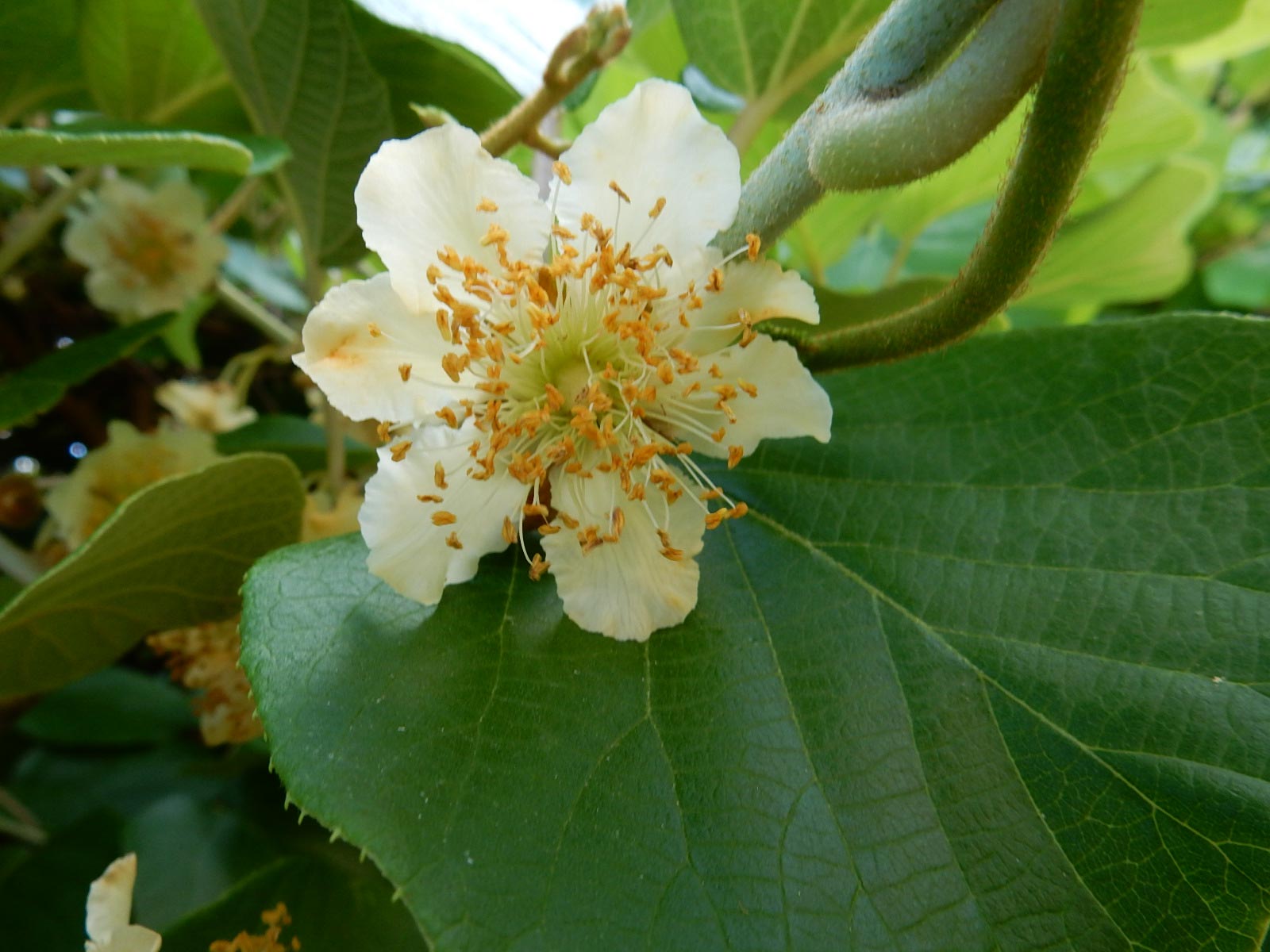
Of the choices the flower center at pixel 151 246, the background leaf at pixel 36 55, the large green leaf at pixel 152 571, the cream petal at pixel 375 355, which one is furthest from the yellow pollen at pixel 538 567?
the flower center at pixel 151 246

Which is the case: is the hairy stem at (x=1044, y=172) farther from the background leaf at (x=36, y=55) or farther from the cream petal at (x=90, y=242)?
the cream petal at (x=90, y=242)

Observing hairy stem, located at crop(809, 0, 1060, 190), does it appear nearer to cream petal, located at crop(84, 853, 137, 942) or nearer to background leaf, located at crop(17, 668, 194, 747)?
cream petal, located at crop(84, 853, 137, 942)

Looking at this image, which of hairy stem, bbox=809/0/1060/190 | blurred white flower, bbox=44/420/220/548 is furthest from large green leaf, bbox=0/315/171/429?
hairy stem, bbox=809/0/1060/190

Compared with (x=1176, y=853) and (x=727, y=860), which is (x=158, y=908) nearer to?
(x=727, y=860)

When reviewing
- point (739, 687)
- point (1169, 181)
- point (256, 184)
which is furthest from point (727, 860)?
point (1169, 181)

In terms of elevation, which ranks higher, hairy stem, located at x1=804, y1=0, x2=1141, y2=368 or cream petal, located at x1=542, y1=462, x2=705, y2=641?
hairy stem, located at x1=804, y1=0, x2=1141, y2=368

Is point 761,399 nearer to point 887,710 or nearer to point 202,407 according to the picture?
Result: point 887,710
